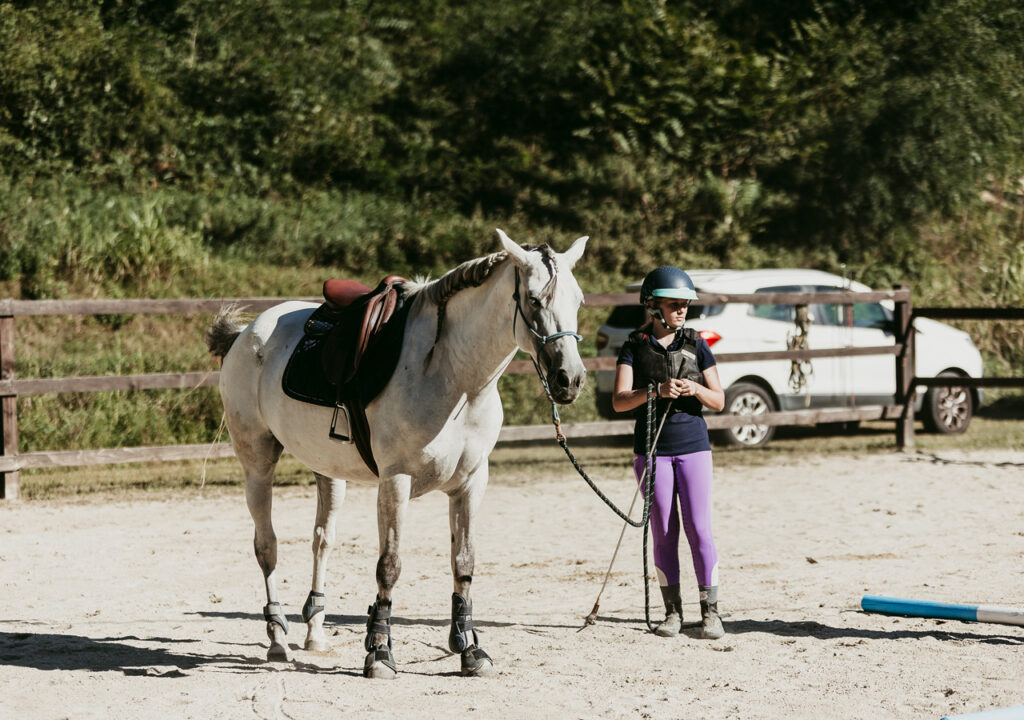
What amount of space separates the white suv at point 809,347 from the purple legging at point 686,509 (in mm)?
6400

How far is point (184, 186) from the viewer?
63.2 feet

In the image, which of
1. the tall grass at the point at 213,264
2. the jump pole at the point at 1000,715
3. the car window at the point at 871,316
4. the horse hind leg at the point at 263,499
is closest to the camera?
the jump pole at the point at 1000,715

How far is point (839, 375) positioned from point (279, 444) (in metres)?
8.94

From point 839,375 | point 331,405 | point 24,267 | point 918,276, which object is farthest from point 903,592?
point 918,276

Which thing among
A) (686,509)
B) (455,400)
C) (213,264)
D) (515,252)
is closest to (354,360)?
(455,400)

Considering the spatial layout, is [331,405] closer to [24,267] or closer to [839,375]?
[839,375]

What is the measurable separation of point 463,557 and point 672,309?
159cm

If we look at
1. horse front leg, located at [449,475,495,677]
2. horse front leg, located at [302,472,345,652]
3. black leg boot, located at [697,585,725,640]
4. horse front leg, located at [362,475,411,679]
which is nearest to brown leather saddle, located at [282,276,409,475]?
horse front leg, located at [362,475,411,679]

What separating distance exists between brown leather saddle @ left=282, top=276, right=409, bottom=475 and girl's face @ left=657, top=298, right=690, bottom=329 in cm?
127

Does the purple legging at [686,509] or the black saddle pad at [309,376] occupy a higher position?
the black saddle pad at [309,376]

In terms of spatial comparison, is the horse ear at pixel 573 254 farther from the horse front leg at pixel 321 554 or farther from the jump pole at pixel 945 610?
the jump pole at pixel 945 610

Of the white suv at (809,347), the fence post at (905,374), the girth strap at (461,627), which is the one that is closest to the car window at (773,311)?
the white suv at (809,347)

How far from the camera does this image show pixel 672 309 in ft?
18.9

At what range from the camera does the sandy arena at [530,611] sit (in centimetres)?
477
